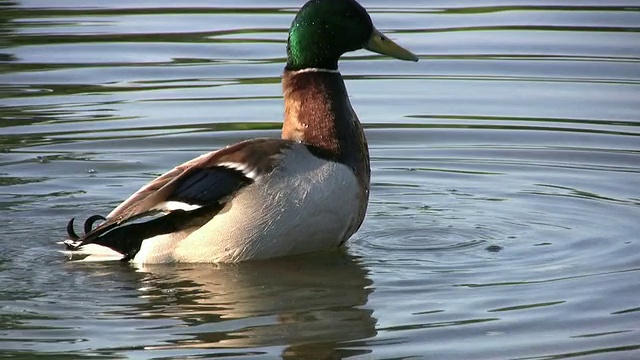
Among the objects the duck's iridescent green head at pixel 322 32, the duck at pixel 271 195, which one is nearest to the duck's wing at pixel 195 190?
the duck at pixel 271 195

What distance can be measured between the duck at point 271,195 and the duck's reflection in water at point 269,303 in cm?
13

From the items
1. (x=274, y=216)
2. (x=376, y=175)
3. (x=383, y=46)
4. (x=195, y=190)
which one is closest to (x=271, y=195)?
(x=274, y=216)

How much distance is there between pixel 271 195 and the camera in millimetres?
8766

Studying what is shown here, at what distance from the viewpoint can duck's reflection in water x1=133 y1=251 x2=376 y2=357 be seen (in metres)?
7.54

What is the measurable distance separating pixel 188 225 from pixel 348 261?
92 cm

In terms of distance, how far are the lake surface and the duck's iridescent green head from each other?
109 cm

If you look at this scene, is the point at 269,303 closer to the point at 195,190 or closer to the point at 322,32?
the point at 195,190

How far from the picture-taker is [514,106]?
41.3 ft

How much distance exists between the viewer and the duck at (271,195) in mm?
8773

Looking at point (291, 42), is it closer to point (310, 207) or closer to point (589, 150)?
point (310, 207)

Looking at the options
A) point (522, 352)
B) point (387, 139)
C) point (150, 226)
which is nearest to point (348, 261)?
point (150, 226)

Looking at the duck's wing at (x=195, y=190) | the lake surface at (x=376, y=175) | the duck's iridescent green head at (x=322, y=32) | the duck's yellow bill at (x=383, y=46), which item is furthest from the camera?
the duck's yellow bill at (x=383, y=46)

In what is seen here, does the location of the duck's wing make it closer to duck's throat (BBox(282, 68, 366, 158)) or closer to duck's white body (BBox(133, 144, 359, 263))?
duck's white body (BBox(133, 144, 359, 263))

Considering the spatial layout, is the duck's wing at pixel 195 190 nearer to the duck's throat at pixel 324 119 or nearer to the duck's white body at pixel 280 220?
the duck's white body at pixel 280 220
